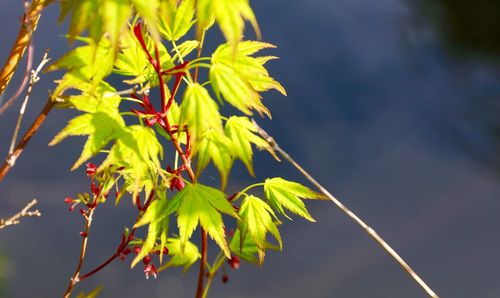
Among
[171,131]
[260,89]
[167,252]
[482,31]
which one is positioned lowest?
[167,252]

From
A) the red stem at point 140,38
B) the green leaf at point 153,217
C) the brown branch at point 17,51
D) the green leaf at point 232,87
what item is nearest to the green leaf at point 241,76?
the green leaf at point 232,87

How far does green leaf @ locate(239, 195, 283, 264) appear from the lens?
3.41 ft

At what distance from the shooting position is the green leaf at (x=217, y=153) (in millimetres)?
888

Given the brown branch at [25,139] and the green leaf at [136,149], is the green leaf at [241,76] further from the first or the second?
the brown branch at [25,139]

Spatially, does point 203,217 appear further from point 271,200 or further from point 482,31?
point 482,31

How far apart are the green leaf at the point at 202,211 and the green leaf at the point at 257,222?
3.2 inches

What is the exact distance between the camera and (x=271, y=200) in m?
1.10

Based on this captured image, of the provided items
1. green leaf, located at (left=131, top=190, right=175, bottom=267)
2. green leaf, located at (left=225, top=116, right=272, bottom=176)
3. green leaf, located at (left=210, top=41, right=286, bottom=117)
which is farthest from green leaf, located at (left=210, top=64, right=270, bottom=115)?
green leaf, located at (left=131, top=190, right=175, bottom=267)

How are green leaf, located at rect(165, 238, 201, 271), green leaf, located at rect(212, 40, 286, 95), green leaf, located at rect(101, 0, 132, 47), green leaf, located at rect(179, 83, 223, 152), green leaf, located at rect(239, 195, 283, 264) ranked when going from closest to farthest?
green leaf, located at rect(101, 0, 132, 47) → green leaf, located at rect(179, 83, 223, 152) → green leaf, located at rect(212, 40, 286, 95) → green leaf, located at rect(239, 195, 283, 264) → green leaf, located at rect(165, 238, 201, 271)

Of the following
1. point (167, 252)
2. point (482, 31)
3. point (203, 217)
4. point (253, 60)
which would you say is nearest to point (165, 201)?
point (203, 217)

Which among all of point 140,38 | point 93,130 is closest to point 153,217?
point 93,130

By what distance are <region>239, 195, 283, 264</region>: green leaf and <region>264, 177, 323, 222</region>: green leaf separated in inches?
1.2

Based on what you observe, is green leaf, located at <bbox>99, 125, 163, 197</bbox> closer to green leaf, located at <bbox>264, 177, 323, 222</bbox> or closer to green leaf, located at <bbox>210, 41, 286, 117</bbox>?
green leaf, located at <bbox>210, 41, 286, 117</bbox>

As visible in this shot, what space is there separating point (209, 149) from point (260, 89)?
6.9 inches
